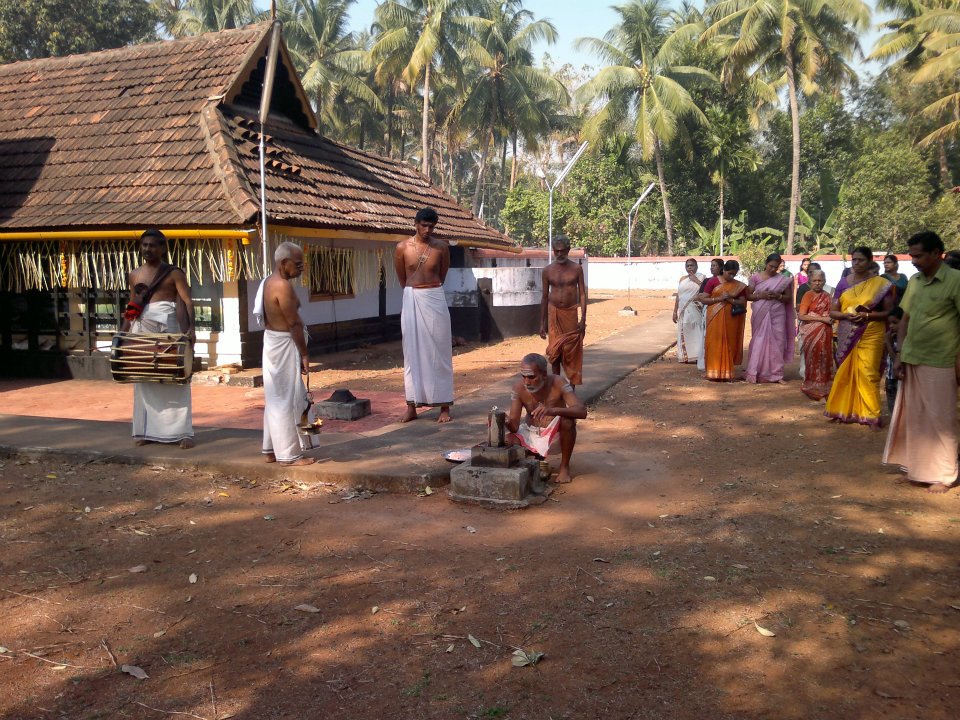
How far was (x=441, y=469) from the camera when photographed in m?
5.89

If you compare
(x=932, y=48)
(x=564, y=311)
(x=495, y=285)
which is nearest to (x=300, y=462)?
(x=564, y=311)

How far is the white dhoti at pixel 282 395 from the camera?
598 cm

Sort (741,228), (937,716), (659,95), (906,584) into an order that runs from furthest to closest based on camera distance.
Result: (741,228) < (659,95) < (906,584) < (937,716)

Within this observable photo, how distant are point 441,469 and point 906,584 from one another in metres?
3.05

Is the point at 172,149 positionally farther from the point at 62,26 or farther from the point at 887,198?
the point at 887,198

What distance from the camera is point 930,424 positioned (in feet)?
18.7

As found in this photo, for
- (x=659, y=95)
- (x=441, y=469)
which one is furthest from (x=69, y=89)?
(x=659, y=95)

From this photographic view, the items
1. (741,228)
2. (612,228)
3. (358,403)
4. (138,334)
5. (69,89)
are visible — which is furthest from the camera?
(612,228)

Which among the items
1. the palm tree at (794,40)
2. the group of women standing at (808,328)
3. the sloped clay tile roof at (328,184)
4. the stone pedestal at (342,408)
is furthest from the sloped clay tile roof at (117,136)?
the palm tree at (794,40)

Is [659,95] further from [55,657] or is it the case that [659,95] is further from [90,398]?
[55,657]

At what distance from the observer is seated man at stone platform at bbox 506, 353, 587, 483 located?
5559 mm

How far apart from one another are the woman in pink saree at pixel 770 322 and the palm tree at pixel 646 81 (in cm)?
2334

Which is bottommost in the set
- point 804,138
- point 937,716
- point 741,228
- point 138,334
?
point 937,716

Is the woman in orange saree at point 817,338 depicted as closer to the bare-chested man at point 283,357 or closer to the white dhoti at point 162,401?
the bare-chested man at point 283,357
